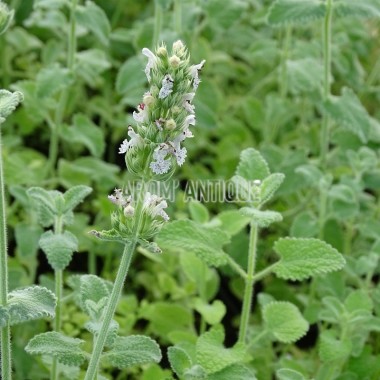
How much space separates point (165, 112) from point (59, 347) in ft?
1.45

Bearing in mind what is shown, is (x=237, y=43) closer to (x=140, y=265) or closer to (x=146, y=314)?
(x=140, y=265)

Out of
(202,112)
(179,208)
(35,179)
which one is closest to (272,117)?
(202,112)

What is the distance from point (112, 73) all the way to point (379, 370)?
140 cm

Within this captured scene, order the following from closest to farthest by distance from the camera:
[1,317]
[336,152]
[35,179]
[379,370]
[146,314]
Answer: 1. [1,317]
2. [379,370]
3. [146,314]
4. [35,179]
5. [336,152]

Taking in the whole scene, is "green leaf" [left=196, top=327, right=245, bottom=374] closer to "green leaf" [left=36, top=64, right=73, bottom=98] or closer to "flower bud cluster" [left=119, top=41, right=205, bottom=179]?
"flower bud cluster" [left=119, top=41, right=205, bottom=179]

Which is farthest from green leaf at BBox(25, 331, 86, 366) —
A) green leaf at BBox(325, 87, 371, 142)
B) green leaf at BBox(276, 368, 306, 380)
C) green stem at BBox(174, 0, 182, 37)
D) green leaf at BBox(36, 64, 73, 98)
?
green stem at BBox(174, 0, 182, 37)

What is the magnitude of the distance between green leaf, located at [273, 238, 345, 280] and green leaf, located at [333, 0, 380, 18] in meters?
0.66

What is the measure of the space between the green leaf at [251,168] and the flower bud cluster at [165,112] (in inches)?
16.0

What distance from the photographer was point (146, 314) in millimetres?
1731

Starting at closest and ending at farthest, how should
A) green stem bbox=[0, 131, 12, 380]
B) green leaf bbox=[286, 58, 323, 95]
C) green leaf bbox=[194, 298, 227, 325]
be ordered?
green stem bbox=[0, 131, 12, 380]
green leaf bbox=[194, 298, 227, 325]
green leaf bbox=[286, 58, 323, 95]

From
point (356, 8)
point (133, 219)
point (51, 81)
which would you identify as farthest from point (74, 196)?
point (356, 8)

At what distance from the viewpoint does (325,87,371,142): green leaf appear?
1853 millimetres

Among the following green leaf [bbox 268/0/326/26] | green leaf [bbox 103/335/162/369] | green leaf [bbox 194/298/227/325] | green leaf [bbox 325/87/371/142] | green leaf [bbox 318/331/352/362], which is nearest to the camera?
green leaf [bbox 103/335/162/369]

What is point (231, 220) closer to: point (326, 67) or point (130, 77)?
point (326, 67)
